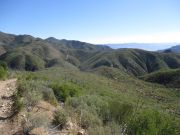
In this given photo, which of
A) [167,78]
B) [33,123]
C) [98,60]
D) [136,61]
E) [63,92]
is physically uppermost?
[33,123]

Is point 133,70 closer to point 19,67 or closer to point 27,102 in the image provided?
point 19,67

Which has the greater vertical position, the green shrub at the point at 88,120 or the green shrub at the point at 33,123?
the green shrub at the point at 33,123

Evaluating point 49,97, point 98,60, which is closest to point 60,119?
point 49,97

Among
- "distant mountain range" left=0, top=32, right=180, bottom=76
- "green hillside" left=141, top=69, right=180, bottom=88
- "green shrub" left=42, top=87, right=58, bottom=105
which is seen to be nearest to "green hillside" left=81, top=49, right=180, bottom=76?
"distant mountain range" left=0, top=32, right=180, bottom=76

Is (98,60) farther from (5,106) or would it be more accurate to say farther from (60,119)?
(60,119)

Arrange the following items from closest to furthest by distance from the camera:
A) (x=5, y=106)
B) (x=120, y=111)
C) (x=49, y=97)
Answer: (x=5, y=106)
(x=120, y=111)
(x=49, y=97)

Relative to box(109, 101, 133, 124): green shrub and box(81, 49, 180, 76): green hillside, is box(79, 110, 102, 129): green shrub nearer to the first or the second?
box(109, 101, 133, 124): green shrub

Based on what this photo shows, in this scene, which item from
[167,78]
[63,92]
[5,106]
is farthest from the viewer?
[167,78]

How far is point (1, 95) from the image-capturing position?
39.2ft

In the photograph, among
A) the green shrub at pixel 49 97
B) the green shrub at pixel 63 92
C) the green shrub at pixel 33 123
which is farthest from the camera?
the green shrub at pixel 63 92

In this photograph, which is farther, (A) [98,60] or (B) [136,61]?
(B) [136,61]

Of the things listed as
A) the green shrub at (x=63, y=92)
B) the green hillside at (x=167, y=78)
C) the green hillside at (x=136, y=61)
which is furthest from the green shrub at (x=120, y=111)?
the green hillside at (x=136, y=61)

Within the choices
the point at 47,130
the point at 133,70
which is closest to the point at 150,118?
the point at 47,130

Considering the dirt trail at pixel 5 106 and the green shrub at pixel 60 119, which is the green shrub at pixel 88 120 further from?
the dirt trail at pixel 5 106
